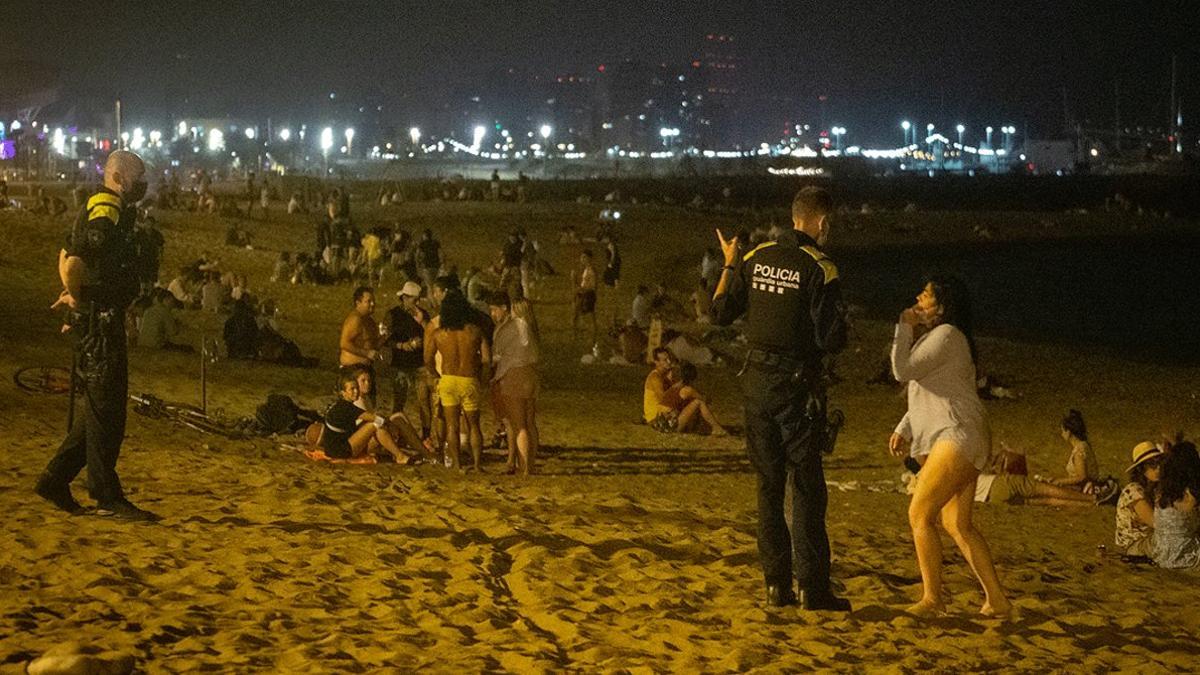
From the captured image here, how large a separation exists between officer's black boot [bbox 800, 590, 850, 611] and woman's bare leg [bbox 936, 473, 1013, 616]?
2.22 feet

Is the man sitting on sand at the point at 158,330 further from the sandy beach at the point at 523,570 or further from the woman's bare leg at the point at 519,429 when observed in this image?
the woman's bare leg at the point at 519,429

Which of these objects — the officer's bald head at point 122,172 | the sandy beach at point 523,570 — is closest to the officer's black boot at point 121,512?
the sandy beach at point 523,570

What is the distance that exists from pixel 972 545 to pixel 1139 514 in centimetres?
366

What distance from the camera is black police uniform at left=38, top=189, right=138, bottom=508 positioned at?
795 cm

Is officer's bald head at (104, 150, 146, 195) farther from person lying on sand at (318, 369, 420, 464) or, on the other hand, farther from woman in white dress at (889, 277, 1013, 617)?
person lying on sand at (318, 369, 420, 464)

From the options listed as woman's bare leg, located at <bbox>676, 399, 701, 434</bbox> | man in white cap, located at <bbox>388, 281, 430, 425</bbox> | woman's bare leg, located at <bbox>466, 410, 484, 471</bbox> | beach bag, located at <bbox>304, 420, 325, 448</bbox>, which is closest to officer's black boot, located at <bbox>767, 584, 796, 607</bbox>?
woman's bare leg, located at <bbox>466, 410, 484, 471</bbox>

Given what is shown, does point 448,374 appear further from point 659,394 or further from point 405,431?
point 659,394

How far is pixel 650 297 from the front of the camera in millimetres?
28797

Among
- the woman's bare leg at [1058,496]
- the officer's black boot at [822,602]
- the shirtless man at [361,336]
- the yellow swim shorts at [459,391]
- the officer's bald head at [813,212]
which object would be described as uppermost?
the officer's bald head at [813,212]

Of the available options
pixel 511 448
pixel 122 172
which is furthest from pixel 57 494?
pixel 511 448

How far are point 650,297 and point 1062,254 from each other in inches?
1383

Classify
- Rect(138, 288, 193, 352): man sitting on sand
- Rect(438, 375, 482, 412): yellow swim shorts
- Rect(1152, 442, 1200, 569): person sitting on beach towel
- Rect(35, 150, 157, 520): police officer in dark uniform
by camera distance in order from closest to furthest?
Rect(35, 150, 157, 520): police officer in dark uniform < Rect(1152, 442, 1200, 569): person sitting on beach towel < Rect(438, 375, 482, 412): yellow swim shorts < Rect(138, 288, 193, 352): man sitting on sand

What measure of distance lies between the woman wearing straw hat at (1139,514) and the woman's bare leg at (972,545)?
3184mm

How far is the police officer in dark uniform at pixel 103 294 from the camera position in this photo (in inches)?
313
